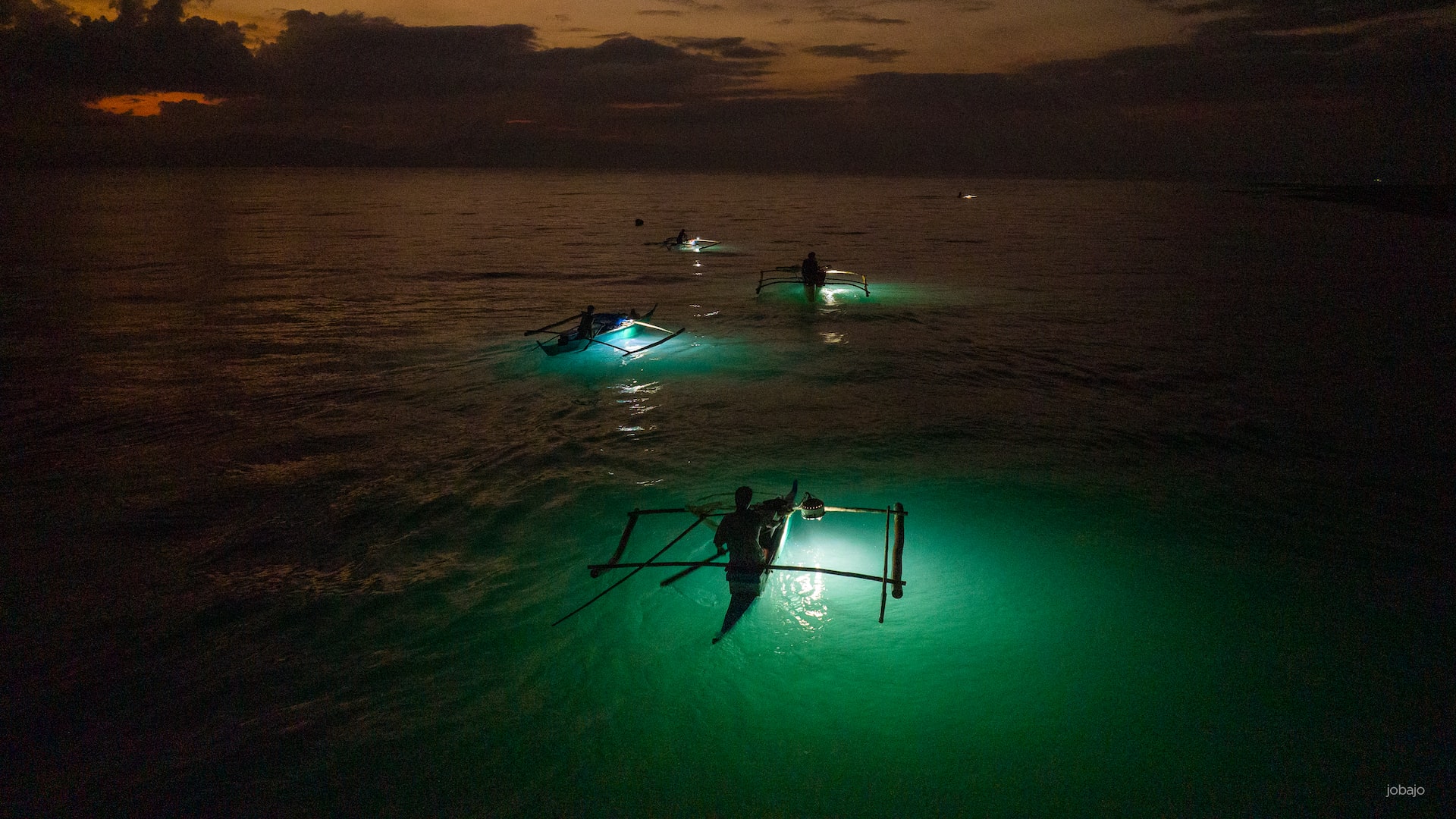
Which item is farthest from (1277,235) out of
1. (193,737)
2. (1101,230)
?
(193,737)

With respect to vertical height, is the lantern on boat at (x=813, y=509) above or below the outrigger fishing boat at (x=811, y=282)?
below

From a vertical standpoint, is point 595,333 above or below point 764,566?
above

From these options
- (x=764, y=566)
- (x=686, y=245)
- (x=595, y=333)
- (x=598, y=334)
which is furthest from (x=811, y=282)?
(x=764, y=566)

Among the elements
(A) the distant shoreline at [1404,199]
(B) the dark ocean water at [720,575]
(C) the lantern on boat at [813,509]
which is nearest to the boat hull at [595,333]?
(B) the dark ocean water at [720,575]

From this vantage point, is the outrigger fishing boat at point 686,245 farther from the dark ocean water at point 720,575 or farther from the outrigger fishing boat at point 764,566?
the outrigger fishing boat at point 764,566

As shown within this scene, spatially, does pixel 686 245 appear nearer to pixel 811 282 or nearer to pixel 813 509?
pixel 811 282
